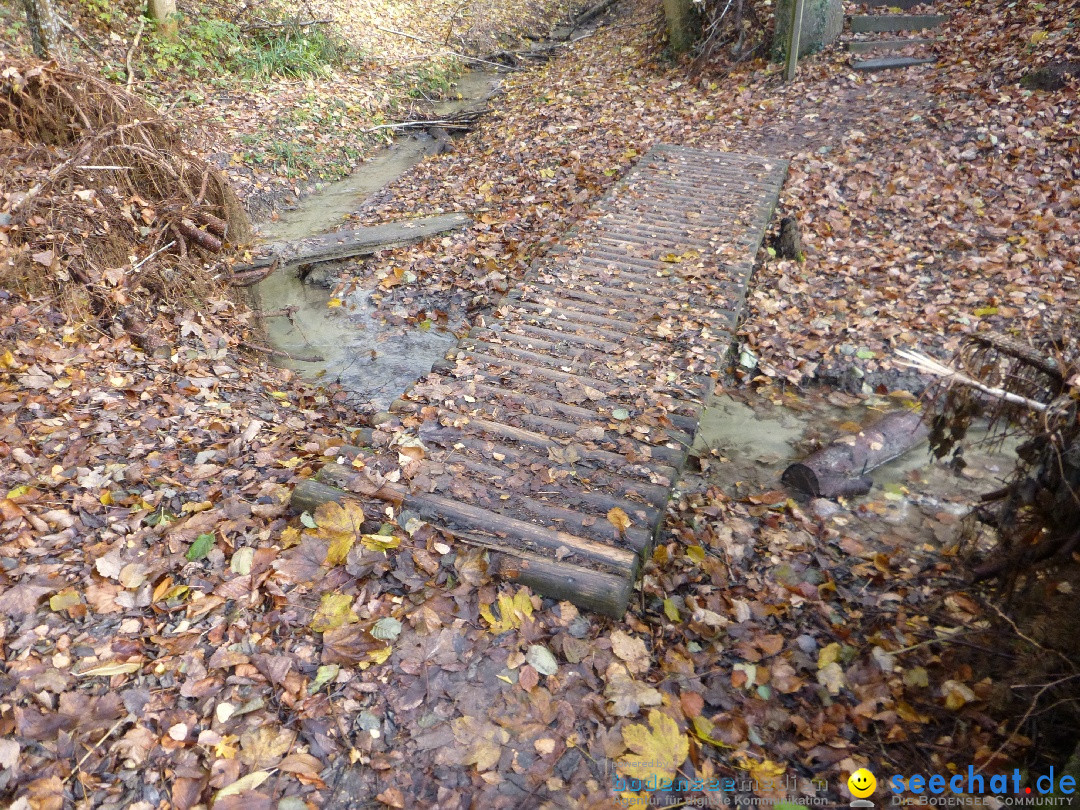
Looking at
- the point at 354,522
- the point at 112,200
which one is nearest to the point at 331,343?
the point at 112,200

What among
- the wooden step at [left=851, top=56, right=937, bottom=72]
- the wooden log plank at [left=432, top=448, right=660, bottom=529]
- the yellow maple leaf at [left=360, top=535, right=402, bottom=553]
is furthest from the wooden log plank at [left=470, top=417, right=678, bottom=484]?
the wooden step at [left=851, top=56, right=937, bottom=72]

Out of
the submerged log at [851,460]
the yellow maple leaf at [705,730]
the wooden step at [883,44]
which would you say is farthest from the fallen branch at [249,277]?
the wooden step at [883,44]

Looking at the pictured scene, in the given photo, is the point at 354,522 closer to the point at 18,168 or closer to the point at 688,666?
the point at 688,666

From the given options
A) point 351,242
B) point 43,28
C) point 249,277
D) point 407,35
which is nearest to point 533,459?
point 249,277

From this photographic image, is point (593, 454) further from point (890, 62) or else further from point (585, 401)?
point (890, 62)

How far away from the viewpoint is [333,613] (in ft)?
10.2

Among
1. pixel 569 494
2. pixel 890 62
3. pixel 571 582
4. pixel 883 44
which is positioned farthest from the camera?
pixel 883 44

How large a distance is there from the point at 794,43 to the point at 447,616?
10216mm

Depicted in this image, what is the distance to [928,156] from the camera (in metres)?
7.89

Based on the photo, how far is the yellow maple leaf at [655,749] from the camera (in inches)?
103

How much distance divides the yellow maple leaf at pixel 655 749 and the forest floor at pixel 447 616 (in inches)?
0.4

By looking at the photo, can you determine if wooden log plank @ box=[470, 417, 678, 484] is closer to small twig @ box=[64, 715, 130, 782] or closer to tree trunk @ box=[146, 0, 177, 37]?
small twig @ box=[64, 715, 130, 782]

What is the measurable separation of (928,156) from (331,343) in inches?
283

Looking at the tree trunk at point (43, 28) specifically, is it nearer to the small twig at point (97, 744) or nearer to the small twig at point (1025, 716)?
the small twig at point (97, 744)
